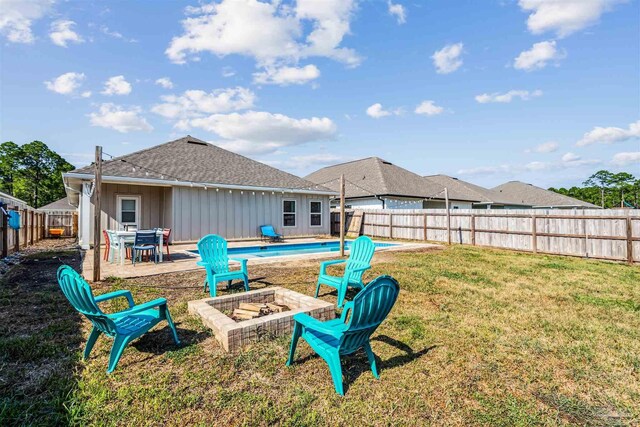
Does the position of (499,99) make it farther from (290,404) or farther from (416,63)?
(290,404)

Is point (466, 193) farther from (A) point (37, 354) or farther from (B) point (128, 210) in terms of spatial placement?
(A) point (37, 354)

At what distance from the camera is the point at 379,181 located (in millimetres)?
21766

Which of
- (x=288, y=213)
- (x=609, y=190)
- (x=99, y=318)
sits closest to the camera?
(x=99, y=318)

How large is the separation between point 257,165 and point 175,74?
6470 millimetres

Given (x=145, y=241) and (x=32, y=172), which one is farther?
(x=32, y=172)

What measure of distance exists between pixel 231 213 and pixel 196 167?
2886 millimetres

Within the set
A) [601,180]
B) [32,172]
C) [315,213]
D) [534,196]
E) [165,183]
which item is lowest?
[315,213]

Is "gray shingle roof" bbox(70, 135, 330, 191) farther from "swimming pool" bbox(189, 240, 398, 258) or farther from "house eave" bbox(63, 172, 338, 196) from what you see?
"swimming pool" bbox(189, 240, 398, 258)

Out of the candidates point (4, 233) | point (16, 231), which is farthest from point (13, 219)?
point (16, 231)

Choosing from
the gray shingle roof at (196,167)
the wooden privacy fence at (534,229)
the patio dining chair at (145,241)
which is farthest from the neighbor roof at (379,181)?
the patio dining chair at (145,241)

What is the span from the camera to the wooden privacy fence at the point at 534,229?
10.1 m

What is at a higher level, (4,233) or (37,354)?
(4,233)

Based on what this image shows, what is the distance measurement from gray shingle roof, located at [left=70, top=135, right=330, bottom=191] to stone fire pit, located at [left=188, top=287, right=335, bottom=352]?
984 centimetres

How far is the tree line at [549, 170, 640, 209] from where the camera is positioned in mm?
48500
